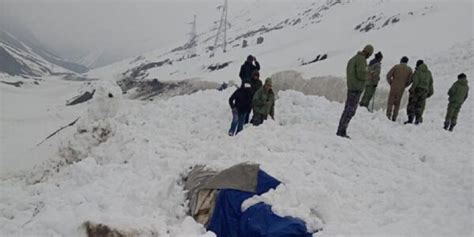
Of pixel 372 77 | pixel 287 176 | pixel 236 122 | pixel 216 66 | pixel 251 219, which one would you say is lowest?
pixel 251 219

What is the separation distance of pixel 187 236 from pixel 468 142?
8559 mm

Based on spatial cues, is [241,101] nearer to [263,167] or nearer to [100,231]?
[263,167]

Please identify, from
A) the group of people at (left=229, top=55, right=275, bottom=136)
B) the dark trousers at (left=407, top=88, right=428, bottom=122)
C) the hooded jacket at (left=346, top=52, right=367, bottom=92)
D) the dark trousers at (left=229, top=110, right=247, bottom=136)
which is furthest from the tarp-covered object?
the dark trousers at (left=407, top=88, right=428, bottom=122)

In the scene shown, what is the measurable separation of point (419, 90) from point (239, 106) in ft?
16.6

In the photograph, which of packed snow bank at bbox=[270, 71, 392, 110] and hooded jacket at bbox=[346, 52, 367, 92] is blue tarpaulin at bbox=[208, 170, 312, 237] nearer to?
hooded jacket at bbox=[346, 52, 367, 92]

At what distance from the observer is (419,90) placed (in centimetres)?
1280

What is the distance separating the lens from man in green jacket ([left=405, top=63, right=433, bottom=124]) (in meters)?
12.8

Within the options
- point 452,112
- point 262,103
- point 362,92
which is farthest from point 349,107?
point 452,112

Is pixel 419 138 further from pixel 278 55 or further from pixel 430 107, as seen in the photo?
pixel 278 55

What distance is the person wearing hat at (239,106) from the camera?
1191 centimetres

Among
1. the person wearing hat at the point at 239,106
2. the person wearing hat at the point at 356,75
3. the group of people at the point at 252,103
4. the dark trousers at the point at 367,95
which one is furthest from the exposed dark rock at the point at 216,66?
the person wearing hat at the point at 356,75

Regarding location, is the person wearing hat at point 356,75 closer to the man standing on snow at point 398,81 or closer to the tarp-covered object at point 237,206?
the man standing on snow at point 398,81

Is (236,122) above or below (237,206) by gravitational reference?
above

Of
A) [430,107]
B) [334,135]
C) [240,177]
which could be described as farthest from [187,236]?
[430,107]
